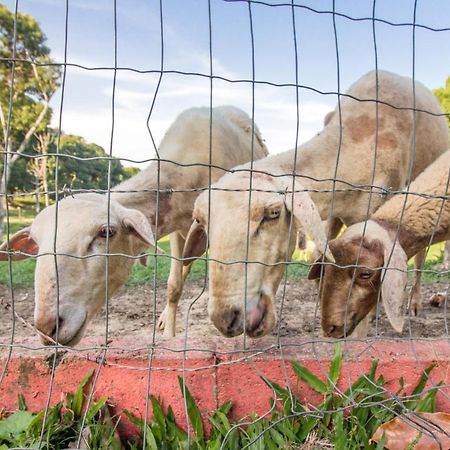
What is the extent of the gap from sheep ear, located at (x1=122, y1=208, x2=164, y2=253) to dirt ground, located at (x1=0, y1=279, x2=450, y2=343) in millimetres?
1052

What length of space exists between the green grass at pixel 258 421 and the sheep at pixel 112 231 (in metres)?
0.43

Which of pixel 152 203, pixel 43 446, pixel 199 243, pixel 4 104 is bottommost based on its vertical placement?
pixel 43 446

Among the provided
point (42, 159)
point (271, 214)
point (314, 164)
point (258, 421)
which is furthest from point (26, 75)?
point (258, 421)

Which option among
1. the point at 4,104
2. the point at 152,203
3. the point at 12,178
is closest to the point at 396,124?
the point at 152,203

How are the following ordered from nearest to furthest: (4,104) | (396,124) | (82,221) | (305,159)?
1. (82,221)
2. (305,159)
3. (396,124)
4. (4,104)

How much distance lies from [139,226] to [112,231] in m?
0.18

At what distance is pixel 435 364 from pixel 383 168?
94.4 inches

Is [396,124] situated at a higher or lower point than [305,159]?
higher

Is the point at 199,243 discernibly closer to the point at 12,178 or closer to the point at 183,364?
the point at 183,364

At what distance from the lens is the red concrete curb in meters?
2.54

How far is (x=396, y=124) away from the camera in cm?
479

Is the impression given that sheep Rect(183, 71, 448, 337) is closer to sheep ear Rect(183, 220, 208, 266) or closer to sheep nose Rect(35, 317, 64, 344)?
sheep ear Rect(183, 220, 208, 266)

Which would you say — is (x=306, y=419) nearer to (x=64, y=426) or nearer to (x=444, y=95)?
(x=64, y=426)

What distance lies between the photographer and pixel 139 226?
131 inches
